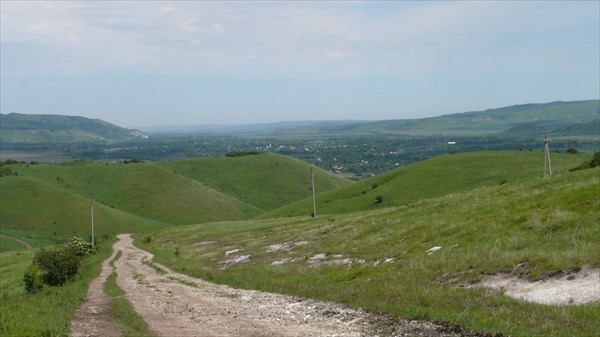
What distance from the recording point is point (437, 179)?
113 meters

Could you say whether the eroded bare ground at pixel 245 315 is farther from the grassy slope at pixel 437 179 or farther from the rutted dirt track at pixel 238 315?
the grassy slope at pixel 437 179

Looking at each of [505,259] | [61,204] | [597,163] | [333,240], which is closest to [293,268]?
[333,240]

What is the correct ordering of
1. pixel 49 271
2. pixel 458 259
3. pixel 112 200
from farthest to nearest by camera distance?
1. pixel 112 200
2. pixel 49 271
3. pixel 458 259

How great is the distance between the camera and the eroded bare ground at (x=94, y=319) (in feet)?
63.7

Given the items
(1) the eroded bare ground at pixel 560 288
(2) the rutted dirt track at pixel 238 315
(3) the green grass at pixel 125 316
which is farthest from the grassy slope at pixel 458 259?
(3) the green grass at pixel 125 316

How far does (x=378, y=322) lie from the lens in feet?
60.2

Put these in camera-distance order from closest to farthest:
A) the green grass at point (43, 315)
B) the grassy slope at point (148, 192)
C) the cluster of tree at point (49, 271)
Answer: the green grass at point (43, 315) < the cluster of tree at point (49, 271) < the grassy slope at point (148, 192)

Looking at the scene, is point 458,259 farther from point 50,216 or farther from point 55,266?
point 50,216

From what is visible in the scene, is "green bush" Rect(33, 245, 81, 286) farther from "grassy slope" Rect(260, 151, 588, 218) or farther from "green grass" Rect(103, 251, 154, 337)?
"grassy slope" Rect(260, 151, 588, 218)

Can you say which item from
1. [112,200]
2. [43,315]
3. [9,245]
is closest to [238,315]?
[43,315]

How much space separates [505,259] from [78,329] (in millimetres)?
17291

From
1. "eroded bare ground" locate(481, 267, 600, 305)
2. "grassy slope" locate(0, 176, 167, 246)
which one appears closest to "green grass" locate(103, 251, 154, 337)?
"eroded bare ground" locate(481, 267, 600, 305)

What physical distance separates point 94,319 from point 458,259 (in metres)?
16.2

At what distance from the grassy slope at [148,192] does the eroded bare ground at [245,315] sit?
12870cm
